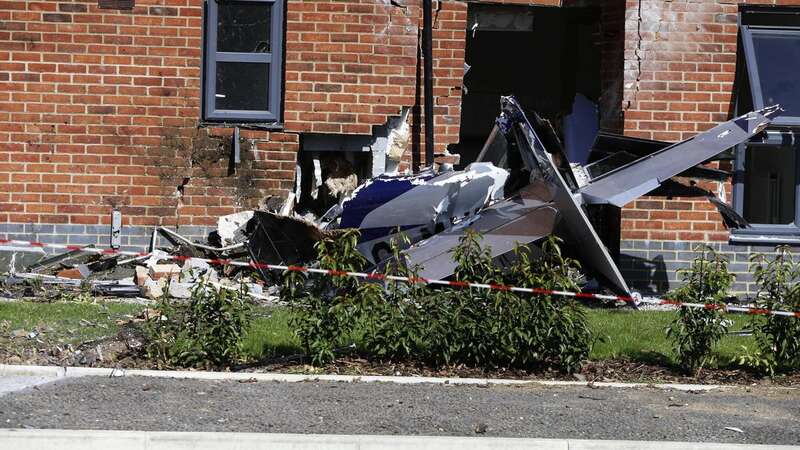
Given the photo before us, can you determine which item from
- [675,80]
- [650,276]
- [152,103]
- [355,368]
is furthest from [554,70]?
[355,368]

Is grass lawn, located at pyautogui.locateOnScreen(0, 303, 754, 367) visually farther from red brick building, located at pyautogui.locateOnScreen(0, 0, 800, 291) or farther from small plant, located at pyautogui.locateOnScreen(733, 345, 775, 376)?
red brick building, located at pyautogui.locateOnScreen(0, 0, 800, 291)

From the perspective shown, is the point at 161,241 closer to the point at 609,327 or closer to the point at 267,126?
the point at 267,126

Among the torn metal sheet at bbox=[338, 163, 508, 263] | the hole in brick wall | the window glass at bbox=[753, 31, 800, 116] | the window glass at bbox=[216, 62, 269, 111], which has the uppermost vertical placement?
the hole in brick wall

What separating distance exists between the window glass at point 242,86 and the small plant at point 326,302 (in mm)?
3663

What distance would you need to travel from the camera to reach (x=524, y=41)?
15.3m

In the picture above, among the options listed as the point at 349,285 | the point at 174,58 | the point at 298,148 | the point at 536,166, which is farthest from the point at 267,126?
the point at 349,285

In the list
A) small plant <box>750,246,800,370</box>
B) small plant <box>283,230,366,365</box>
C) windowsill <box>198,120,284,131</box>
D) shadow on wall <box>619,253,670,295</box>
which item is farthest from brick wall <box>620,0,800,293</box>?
small plant <box>283,230,366,365</box>

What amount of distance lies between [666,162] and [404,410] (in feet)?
14.2

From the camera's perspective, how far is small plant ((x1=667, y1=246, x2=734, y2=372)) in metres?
8.25

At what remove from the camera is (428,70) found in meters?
11.5

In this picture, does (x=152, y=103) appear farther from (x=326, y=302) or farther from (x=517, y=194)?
(x=326, y=302)

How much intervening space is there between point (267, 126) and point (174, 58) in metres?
1.11

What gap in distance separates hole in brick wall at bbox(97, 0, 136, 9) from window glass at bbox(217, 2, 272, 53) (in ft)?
2.79

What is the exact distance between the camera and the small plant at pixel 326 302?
8117mm
